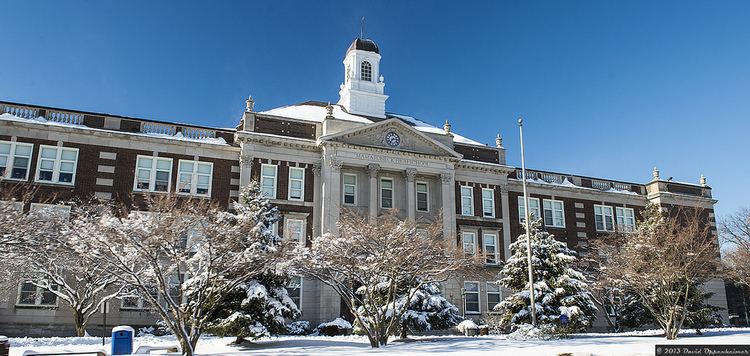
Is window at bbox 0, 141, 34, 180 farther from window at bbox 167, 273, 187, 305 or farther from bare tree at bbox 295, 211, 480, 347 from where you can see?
bare tree at bbox 295, 211, 480, 347

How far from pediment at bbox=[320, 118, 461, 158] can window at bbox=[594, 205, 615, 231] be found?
14627mm

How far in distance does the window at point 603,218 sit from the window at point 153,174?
1292 inches

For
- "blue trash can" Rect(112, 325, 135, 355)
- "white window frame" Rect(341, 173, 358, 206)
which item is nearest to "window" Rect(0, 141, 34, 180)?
"white window frame" Rect(341, 173, 358, 206)

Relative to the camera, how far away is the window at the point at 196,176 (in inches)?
1500

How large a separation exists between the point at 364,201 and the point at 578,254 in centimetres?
1837

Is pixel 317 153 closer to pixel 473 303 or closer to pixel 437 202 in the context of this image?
pixel 437 202

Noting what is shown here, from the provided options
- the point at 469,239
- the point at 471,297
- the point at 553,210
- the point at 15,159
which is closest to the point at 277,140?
the point at 15,159

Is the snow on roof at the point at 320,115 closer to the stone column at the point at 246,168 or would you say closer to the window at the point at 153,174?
the stone column at the point at 246,168

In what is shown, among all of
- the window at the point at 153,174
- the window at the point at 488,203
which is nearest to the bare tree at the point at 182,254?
the window at the point at 153,174

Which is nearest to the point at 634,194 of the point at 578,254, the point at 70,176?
the point at 578,254

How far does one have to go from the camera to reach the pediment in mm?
40500

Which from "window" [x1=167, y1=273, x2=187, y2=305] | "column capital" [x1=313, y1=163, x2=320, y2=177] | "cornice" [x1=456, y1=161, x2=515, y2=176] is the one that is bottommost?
"window" [x1=167, y1=273, x2=187, y2=305]

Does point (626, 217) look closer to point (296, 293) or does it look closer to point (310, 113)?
point (310, 113)

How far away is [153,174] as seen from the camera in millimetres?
37594
